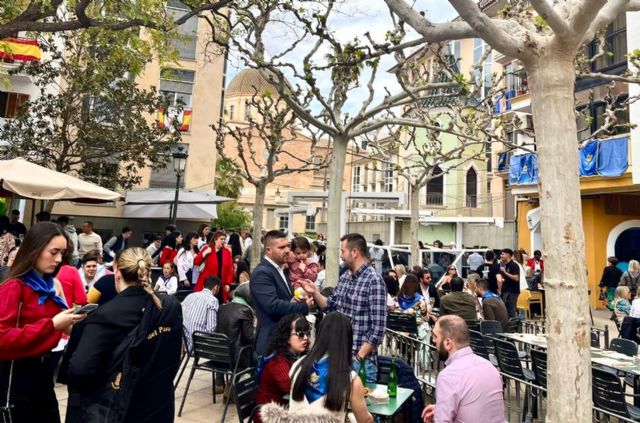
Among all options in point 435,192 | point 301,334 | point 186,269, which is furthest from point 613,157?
point 435,192

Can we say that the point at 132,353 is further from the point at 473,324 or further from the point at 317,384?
the point at 473,324

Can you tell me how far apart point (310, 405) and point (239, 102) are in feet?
204

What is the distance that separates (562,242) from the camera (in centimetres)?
309

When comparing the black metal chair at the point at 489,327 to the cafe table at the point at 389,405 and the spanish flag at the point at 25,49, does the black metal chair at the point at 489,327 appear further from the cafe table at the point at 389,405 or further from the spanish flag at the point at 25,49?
the spanish flag at the point at 25,49

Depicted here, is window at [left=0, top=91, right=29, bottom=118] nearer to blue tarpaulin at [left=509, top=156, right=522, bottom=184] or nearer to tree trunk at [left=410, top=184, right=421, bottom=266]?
tree trunk at [left=410, top=184, right=421, bottom=266]

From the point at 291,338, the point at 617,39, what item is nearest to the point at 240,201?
the point at 617,39

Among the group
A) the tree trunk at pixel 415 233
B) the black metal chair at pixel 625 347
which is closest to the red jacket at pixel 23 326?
the black metal chair at pixel 625 347

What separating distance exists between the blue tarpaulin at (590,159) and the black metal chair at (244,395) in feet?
50.6

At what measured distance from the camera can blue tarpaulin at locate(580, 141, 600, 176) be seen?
15575mm

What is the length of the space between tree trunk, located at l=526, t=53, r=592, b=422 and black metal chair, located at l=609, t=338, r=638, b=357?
4.89m

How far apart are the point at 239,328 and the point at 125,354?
3053 millimetres

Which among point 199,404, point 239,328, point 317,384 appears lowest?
point 199,404

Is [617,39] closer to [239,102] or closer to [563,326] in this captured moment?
[563,326]

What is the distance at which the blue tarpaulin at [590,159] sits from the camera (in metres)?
15.6
